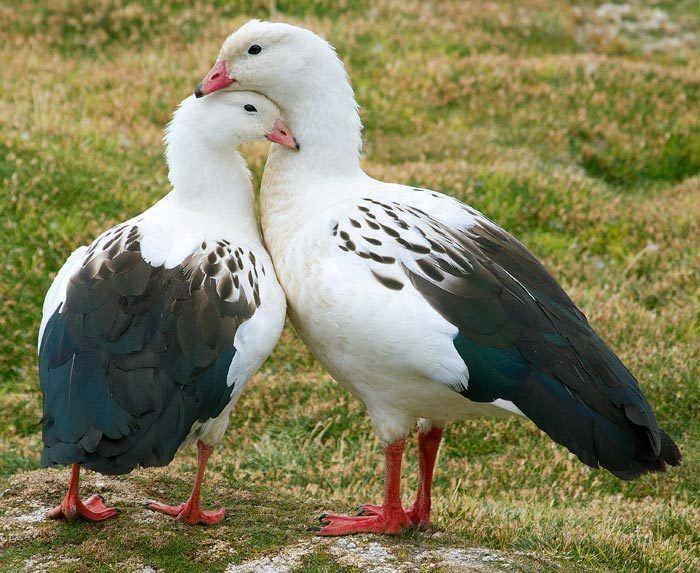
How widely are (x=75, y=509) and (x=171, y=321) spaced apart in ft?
3.83

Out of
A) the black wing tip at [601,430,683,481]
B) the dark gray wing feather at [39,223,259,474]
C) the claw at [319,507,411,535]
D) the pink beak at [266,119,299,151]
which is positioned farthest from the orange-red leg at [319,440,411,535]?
the pink beak at [266,119,299,151]

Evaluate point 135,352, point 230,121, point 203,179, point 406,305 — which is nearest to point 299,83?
point 230,121

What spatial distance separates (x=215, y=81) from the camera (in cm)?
620

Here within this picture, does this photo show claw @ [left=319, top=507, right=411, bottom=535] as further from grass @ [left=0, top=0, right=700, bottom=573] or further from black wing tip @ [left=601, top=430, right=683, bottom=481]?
black wing tip @ [left=601, top=430, right=683, bottom=481]

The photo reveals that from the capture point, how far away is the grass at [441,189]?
6066 mm

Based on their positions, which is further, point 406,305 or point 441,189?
point 441,189

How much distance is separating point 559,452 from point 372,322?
274cm

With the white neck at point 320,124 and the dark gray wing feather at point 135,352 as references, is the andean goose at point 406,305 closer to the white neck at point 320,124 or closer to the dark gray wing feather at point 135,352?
the white neck at point 320,124

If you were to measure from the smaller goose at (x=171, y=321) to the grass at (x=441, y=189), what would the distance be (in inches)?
27.0

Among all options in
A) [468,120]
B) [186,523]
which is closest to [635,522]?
[186,523]

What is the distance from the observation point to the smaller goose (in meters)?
4.97

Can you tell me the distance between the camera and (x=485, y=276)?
549 cm

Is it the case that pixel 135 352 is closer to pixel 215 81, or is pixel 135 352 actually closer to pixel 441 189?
pixel 215 81

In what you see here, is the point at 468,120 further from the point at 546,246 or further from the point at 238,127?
the point at 238,127
